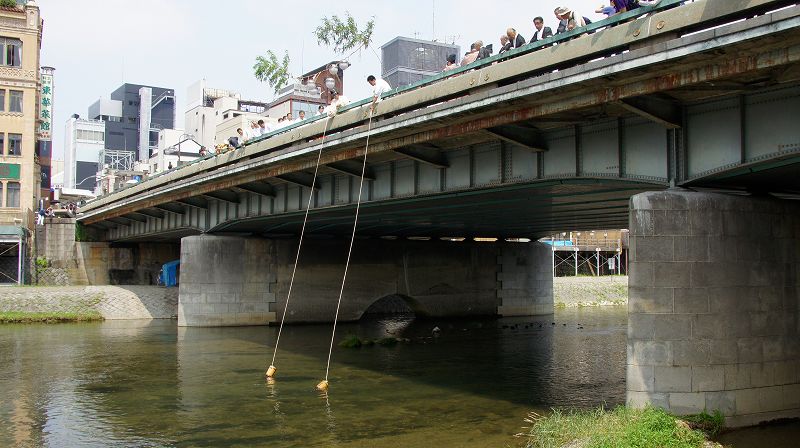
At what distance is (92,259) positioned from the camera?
66.3m

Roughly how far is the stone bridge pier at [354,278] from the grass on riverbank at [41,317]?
6.90m

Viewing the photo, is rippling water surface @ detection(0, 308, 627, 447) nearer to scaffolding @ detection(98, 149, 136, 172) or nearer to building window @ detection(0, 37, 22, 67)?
building window @ detection(0, 37, 22, 67)

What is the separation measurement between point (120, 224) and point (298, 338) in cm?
3156

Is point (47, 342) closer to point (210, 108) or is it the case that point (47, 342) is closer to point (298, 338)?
point (298, 338)

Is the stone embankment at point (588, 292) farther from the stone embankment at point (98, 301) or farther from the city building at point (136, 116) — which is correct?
the city building at point (136, 116)

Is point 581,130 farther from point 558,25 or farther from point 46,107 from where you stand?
point 46,107

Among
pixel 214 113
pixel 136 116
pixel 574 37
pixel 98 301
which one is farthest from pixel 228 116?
pixel 574 37

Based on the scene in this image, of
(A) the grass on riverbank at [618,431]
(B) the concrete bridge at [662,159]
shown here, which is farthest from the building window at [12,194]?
(A) the grass on riverbank at [618,431]

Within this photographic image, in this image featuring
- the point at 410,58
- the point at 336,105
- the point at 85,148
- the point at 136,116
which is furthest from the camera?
the point at 136,116

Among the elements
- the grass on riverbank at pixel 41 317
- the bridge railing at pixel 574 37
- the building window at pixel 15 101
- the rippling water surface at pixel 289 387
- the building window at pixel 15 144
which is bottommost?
the rippling water surface at pixel 289 387

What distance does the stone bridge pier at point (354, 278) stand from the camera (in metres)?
43.3

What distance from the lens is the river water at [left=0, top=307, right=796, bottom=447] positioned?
686 inches

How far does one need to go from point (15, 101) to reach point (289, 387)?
51.5 m

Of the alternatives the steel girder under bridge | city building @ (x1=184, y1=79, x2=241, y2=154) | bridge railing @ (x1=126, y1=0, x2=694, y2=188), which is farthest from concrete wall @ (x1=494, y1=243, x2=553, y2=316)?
city building @ (x1=184, y1=79, x2=241, y2=154)
